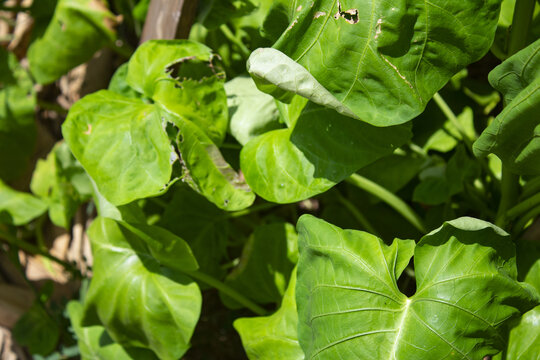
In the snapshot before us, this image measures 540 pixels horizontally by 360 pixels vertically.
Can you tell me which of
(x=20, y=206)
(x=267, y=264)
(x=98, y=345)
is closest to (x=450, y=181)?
(x=267, y=264)

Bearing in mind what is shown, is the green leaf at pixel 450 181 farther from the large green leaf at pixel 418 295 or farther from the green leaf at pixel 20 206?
the green leaf at pixel 20 206

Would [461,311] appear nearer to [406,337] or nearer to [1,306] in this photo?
[406,337]

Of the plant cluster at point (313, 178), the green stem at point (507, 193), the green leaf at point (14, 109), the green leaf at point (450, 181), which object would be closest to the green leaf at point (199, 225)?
the plant cluster at point (313, 178)

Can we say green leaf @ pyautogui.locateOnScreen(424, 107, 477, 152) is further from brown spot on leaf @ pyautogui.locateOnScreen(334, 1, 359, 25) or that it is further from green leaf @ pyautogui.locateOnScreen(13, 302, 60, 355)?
green leaf @ pyautogui.locateOnScreen(13, 302, 60, 355)

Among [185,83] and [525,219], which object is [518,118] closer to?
[525,219]

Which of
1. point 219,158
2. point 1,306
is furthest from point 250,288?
point 1,306

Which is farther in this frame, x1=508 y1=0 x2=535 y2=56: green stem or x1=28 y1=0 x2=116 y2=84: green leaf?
x1=28 y1=0 x2=116 y2=84: green leaf

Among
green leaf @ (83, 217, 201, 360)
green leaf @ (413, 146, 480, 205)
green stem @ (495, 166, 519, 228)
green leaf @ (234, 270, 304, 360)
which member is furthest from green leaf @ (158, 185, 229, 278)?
green stem @ (495, 166, 519, 228)
